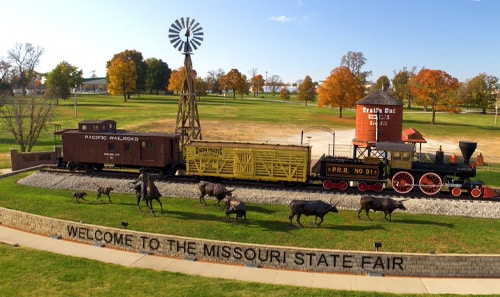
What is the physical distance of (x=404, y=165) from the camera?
22.9 metres

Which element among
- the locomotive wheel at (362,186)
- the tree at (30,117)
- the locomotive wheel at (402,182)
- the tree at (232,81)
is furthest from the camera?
the tree at (232,81)

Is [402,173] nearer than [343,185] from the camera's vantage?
Yes

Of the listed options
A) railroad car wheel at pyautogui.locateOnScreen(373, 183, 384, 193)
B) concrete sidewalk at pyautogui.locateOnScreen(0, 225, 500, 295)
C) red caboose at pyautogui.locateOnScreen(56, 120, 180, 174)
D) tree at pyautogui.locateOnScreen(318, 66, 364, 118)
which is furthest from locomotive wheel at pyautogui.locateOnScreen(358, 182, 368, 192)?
tree at pyautogui.locateOnScreen(318, 66, 364, 118)

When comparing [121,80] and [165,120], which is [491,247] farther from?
[121,80]

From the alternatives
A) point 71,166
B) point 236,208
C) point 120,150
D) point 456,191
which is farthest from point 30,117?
point 456,191

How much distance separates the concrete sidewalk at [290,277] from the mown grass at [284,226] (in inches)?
70.5

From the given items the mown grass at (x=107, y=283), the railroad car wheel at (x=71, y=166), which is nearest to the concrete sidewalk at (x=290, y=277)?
the mown grass at (x=107, y=283)

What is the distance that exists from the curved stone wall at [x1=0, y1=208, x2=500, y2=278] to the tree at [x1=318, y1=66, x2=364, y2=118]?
2580 inches

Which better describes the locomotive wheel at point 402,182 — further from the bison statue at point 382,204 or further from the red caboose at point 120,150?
the red caboose at point 120,150

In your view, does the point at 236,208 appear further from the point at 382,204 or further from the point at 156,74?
the point at 156,74

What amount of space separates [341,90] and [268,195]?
59186 mm

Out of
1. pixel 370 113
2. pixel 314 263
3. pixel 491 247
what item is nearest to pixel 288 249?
pixel 314 263

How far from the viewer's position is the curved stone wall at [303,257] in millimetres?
15266

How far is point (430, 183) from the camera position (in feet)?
75.3
